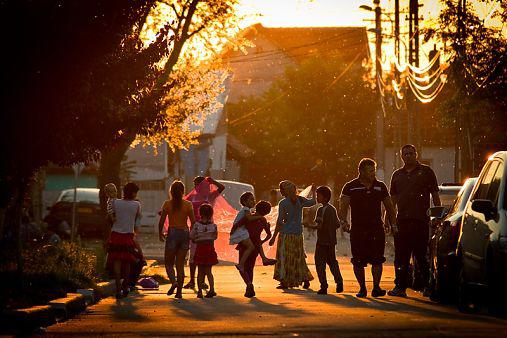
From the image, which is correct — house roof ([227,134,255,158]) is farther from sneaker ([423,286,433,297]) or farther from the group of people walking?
sneaker ([423,286,433,297])

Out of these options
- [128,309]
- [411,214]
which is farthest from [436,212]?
[128,309]

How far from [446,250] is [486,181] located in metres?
1.22

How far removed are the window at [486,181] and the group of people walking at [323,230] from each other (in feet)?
8.24

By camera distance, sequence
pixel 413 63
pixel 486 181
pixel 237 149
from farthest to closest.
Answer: pixel 237 149 < pixel 413 63 < pixel 486 181

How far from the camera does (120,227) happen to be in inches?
691

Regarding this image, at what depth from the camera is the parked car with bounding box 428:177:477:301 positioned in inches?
561

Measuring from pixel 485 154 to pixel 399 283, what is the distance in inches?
942

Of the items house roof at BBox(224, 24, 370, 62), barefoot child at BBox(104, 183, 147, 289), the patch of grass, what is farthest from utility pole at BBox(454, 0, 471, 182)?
house roof at BBox(224, 24, 370, 62)

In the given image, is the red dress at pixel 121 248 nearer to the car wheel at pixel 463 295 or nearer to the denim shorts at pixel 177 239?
the denim shorts at pixel 177 239

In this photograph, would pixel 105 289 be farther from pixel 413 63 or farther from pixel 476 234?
pixel 413 63

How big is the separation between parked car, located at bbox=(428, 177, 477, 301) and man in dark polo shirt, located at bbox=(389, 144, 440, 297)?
2.12 ft

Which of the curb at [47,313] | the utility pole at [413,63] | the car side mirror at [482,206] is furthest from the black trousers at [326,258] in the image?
the utility pole at [413,63]

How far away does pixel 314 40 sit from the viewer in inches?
4766

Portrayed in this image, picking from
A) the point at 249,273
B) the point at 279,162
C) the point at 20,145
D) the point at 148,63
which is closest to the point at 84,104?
the point at 20,145
